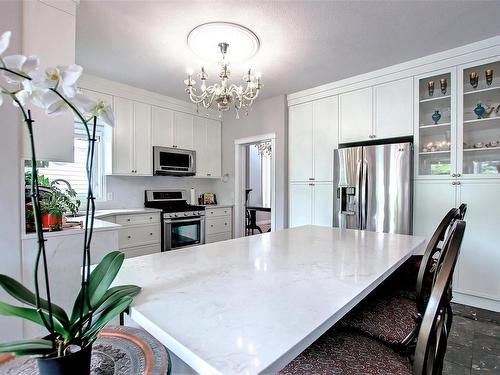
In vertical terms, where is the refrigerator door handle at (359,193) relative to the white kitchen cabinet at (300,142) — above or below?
below

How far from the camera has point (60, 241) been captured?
1.81 meters

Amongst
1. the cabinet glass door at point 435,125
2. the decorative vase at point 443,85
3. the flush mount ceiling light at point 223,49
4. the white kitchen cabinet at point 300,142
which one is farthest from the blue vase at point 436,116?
the flush mount ceiling light at point 223,49

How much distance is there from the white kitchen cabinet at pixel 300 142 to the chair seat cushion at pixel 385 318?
2610mm

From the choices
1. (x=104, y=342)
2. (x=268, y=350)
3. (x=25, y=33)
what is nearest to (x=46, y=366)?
(x=104, y=342)

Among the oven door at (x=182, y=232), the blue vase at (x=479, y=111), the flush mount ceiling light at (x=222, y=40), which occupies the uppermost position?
the flush mount ceiling light at (x=222, y=40)

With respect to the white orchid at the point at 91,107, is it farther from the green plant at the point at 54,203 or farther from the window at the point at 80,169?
the window at the point at 80,169

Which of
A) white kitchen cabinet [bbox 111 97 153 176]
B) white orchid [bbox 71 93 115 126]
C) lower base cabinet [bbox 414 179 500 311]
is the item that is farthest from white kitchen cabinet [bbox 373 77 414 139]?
white orchid [bbox 71 93 115 126]

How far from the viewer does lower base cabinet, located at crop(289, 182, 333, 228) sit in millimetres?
3627

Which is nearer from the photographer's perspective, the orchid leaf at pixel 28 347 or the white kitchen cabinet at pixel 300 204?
the orchid leaf at pixel 28 347

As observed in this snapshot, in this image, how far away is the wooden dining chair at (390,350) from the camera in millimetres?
687

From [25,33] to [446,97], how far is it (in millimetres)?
3743

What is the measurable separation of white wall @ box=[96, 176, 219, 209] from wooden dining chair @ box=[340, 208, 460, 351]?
11.7ft

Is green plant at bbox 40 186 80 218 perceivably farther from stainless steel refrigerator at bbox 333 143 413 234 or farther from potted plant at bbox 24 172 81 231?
stainless steel refrigerator at bbox 333 143 413 234

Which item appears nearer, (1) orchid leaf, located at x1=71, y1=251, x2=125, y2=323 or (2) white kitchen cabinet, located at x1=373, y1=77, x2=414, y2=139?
(1) orchid leaf, located at x1=71, y1=251, x2=125, y2=323
